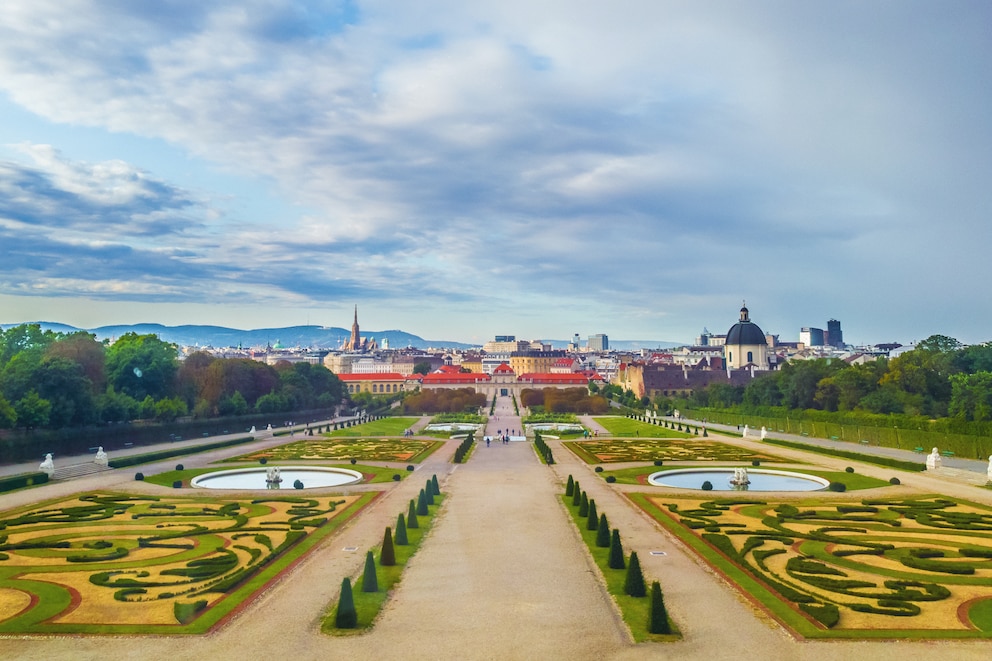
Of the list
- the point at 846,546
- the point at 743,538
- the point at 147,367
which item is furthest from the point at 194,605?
the point at 147,367

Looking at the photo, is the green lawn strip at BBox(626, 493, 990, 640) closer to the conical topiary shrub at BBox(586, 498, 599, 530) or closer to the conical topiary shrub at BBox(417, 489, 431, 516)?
the conical topiary shrub at BBox(586, 498, 599, 530)

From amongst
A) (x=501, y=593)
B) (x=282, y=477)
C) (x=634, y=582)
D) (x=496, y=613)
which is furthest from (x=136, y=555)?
(x=282, y=477)

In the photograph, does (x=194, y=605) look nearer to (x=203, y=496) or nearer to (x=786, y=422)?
(x=203, y=496)

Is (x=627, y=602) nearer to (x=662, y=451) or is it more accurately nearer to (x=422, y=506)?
(x=422, y=506)

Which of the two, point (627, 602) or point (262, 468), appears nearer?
point (627, 602)

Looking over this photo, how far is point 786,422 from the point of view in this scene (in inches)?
2714

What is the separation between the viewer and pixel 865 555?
20156mm

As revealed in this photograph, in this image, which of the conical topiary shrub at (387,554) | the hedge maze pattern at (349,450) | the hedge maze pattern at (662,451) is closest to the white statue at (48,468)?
the hedge maze pattern at (349,450)

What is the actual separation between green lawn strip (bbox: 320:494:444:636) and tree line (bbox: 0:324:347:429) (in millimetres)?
30217

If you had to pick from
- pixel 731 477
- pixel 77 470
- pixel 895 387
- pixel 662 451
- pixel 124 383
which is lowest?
pixel 731 477

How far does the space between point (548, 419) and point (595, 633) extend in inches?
2695

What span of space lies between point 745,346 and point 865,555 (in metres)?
136

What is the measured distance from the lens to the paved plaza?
1328 cm

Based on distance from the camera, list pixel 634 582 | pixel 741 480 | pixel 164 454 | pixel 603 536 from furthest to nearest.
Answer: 1. pixel 164 454
2. pixel 741 480
3. pixel 603 536
4. pixel 634 582
